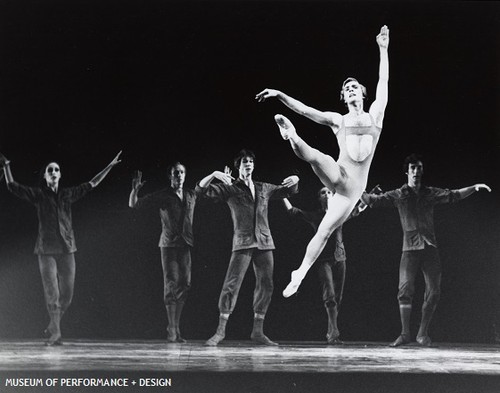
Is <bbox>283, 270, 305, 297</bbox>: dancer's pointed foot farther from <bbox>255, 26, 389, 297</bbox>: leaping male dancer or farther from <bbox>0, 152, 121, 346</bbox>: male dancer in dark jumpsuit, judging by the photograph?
<bbox>0, 152, 121, 346</bbox>: male dancer in dark jumpsuit

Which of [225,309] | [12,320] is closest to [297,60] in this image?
[225,309]

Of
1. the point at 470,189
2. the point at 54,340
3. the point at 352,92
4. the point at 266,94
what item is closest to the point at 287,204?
the point at 266,94

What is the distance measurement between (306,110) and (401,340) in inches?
76.7

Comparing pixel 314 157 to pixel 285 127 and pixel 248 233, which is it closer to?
pixel 285 127

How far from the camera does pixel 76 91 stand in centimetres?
529

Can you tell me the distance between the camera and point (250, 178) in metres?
5.24

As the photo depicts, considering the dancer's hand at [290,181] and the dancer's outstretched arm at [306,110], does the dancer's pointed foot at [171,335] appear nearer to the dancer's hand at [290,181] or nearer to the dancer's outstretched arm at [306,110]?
the dancer's hand at [290,181]

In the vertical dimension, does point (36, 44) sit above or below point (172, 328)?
above

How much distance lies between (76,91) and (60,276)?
1467 millimetres

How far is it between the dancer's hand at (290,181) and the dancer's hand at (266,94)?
653 mm

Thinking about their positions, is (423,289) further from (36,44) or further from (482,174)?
(36,44)

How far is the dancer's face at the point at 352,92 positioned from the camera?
17.2 ft

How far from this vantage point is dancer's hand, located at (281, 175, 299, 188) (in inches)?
206

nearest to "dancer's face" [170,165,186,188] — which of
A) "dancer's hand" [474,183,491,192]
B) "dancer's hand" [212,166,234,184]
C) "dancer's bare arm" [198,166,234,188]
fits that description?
"dancer's bare arm" [198,166,234,188]
